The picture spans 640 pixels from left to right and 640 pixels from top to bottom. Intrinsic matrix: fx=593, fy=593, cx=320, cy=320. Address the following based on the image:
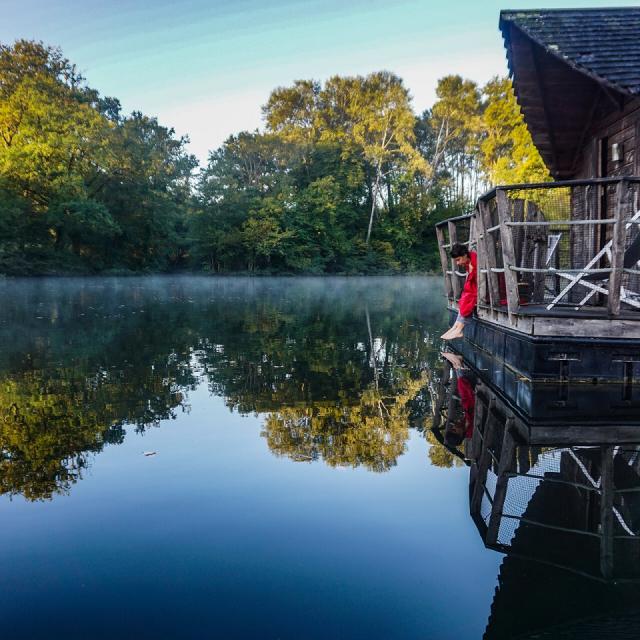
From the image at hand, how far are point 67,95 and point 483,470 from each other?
43847mm

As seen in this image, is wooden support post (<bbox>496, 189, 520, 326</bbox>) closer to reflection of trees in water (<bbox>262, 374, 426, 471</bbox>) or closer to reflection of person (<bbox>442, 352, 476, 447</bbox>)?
reflection of person (<bbox>442, 352, 476, 447</bbox>)

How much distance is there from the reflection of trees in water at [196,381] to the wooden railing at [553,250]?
5.78 ft

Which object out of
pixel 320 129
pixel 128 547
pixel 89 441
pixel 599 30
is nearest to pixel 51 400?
pixel 89 441

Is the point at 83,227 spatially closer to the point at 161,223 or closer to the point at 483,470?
the point at 161,223

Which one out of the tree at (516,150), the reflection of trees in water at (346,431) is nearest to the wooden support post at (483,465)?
the reflection of trees in water at (346,431)

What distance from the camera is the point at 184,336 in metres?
12.7

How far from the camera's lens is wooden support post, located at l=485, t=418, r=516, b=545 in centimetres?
349

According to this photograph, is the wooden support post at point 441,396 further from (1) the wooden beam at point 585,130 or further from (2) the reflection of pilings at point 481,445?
(1) the wooden beam at point 585,130

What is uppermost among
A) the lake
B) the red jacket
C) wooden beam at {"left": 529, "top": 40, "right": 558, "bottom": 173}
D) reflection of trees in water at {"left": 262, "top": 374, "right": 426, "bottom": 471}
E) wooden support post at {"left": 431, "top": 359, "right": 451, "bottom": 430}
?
wooden beam at {"left": 529, "top": 40, "right": 558, "bottom": 173}

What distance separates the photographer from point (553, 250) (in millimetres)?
11555

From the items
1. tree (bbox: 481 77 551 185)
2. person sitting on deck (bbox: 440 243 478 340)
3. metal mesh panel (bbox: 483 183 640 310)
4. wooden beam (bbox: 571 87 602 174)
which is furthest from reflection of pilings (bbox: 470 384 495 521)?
tree (bbox: 481 77 551 185)

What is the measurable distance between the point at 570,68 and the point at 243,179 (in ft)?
142

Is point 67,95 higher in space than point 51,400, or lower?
higher

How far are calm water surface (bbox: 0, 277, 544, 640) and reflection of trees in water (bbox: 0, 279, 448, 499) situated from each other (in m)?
0.04
